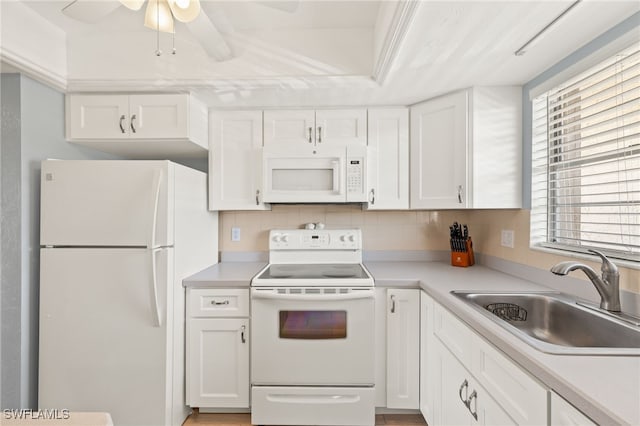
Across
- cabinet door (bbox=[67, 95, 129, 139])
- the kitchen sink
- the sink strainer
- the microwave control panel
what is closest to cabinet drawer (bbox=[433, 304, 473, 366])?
the kitchen sink

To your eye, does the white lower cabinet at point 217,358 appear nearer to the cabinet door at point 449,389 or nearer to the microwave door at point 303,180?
the microwave door at point 303,180

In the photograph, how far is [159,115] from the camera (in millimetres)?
1968

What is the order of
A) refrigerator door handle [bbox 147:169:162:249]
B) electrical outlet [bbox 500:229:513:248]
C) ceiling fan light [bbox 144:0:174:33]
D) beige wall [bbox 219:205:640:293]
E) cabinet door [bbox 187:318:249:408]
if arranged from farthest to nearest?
beige wall [bbox 219:205:640:293]
electrical outlet [bbox 500:229:513:248]
cabinet door [bbox 187:318:249:408]
refrigerator door handle [bbox 147:169:162:249]
ceiling fan light [bbox 144:0:174:33]

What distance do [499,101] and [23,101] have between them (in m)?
2.75

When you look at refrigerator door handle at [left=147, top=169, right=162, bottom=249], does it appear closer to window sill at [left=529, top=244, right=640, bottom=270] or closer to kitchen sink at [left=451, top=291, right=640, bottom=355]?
kitchen sink at [left=451, top=291, right=640, bottom=355]

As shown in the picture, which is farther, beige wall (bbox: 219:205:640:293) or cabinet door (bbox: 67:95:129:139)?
beige wall (bbox: 219:205:640:293)

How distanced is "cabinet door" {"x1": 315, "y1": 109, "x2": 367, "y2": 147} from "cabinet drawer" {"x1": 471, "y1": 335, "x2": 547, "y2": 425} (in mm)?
1479

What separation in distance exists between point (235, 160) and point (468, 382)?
190 centimetres

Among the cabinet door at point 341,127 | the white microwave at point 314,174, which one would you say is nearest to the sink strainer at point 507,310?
the white microwave at point 314,174

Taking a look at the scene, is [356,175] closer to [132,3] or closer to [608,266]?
[608,266]

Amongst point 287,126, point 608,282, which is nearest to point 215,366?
point 287,126

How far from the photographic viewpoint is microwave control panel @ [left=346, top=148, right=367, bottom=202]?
218cm

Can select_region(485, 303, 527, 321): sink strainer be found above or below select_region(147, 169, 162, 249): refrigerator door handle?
below

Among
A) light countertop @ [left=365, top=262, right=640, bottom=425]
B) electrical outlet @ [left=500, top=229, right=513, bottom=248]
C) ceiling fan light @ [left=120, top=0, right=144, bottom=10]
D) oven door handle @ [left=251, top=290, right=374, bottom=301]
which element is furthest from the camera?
electrical outlet @ [left=500, top=229, right=513, bottom=248]
